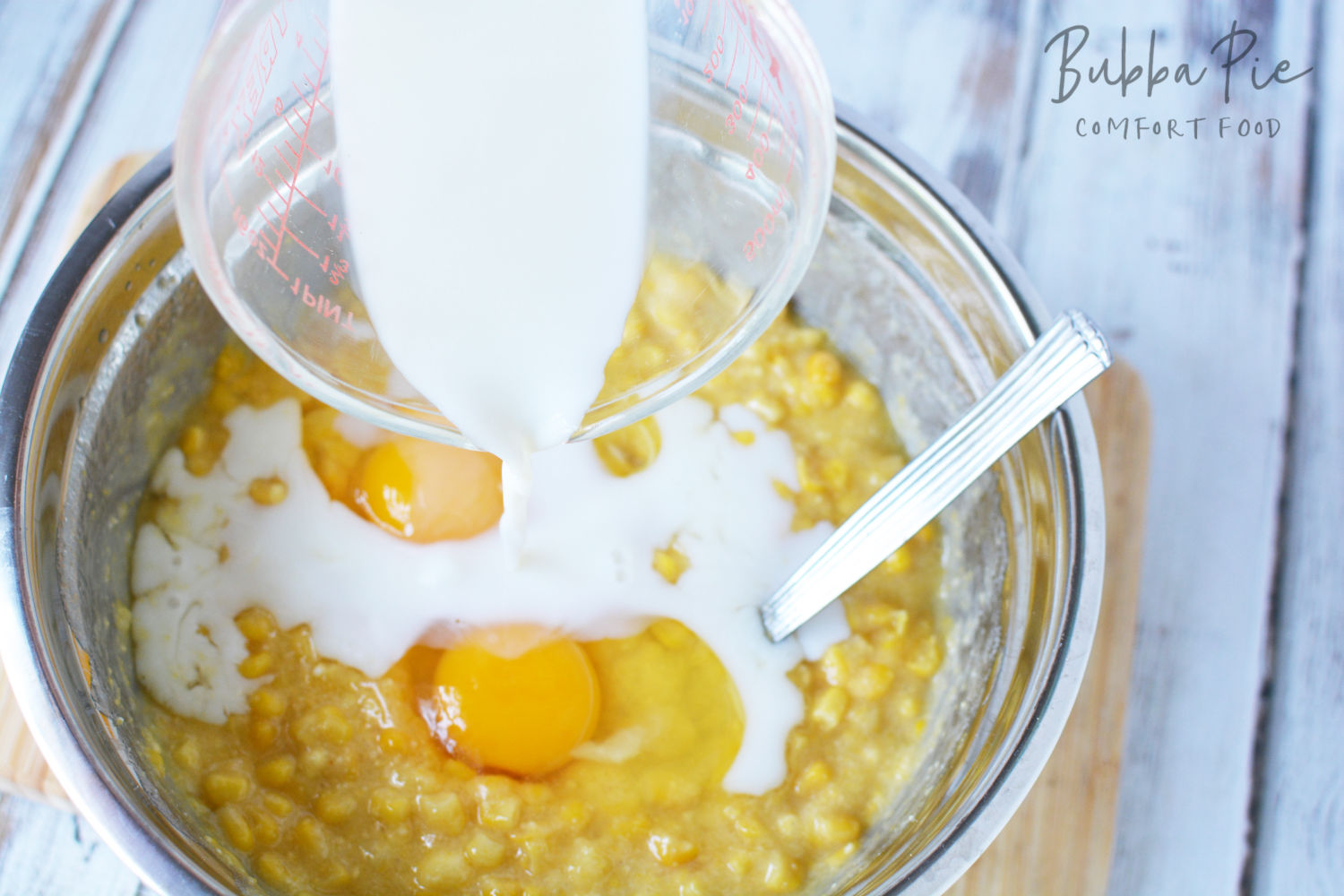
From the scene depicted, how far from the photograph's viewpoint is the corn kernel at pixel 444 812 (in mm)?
1798

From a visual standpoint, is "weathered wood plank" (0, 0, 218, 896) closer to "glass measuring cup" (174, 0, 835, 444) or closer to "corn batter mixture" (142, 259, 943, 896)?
"corn batter mixture" (142, 259, 943, 896)

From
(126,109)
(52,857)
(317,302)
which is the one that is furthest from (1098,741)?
(126,109)

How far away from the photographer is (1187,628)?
2.31 m

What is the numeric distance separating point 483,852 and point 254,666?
0.48 meters

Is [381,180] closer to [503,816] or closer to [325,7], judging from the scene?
[325,7]

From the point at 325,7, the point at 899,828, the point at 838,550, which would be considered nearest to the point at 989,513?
the point at 838,550

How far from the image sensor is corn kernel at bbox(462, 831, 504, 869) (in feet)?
5.86

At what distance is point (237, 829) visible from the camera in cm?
172

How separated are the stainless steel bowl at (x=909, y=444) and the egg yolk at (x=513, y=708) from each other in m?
0.41

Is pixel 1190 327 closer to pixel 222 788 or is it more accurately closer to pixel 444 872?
pixel 444 872

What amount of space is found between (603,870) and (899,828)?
0.48m

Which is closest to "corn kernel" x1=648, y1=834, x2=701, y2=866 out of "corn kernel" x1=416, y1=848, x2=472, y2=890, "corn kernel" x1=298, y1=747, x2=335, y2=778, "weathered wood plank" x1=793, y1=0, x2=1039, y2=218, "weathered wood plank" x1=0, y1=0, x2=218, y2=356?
"corn kernel" x1=416, y1=848, x2=472, y2=890

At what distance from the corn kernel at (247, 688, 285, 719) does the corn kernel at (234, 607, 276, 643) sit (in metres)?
0.09

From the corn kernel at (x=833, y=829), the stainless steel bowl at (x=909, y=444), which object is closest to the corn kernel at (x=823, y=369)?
the stainless steel bowl at (x=909, y=444)
